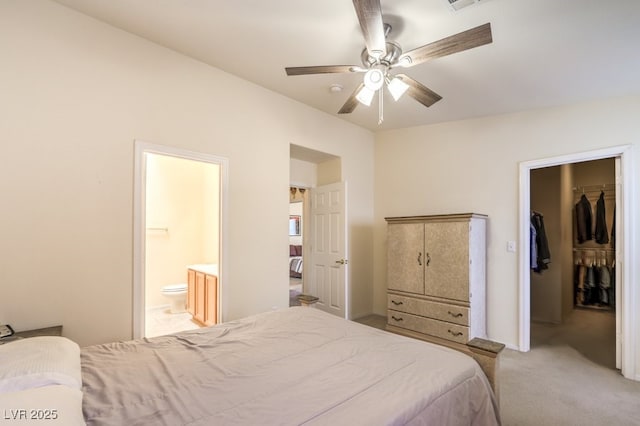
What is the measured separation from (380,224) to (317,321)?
9.24 ft

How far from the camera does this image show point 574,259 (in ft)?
17.3

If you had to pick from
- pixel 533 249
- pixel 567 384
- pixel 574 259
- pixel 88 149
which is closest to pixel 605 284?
pixel 574 259

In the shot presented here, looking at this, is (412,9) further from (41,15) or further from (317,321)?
(41,15)

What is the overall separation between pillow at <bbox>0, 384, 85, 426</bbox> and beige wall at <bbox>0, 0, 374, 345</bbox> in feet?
4.67

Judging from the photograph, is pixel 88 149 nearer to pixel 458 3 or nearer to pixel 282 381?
pixel 282 381

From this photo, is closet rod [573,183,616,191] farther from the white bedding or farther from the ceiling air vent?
the white bedding

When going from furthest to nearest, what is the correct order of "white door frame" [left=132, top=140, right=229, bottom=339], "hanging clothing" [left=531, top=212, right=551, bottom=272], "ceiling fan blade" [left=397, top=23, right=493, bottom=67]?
"hanging clothing" [left=531, top=212, right=551, bottom=272]
"white door frame" [left=132, top=140, right=229, bottom=339]
"ceiling fan blade" [left=397, top=23, right=493, bottom=67]

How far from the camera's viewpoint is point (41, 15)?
2.04 m

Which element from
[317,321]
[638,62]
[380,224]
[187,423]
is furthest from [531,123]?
[187,423]

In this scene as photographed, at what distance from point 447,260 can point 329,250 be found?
1486 mm

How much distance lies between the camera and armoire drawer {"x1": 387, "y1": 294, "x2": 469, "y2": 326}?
127 inches

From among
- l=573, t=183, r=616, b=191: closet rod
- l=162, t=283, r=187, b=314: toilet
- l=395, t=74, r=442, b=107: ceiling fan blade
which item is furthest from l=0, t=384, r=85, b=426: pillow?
l=573, t=183, r=616, b=191: closet rod

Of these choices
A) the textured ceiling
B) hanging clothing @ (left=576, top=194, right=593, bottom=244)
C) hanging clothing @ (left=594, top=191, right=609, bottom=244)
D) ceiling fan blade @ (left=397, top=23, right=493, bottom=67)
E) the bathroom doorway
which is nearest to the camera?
ceiling fan blade @ (left=397, top=23, right=493, bottom=67)

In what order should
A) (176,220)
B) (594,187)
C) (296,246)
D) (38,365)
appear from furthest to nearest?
(296,246) → (594,187) → (176,220) → (38,365)
